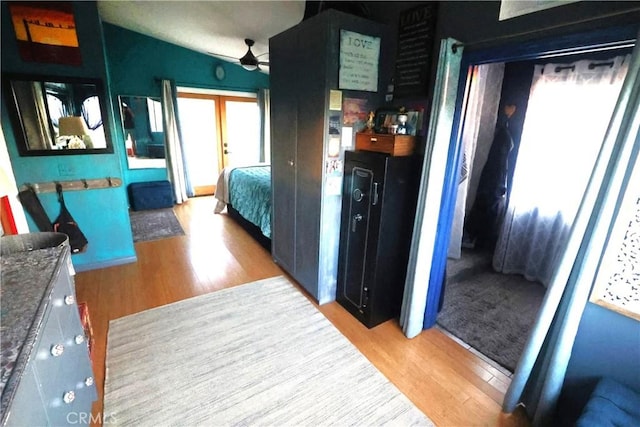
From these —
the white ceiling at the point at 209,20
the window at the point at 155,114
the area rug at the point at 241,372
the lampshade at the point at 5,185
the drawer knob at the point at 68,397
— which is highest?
the white ceiling at the point at 209,20

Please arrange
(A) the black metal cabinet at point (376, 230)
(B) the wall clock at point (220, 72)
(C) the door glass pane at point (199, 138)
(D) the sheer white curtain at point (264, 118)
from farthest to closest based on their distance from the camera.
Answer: (D) the sheer white curtain at point (264, 118), (C) the door glass pane at point (199, 138), (B) the wall clock at point (220, 72), (A) the black metal cabinet at point (376, 230)

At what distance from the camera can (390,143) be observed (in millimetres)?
1857

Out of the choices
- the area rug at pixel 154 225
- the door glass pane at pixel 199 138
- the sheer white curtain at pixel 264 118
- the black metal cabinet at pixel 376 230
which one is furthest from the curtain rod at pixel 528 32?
the door glass pane at pixel 199 138

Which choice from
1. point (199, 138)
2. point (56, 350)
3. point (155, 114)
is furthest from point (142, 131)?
point (56, 350)

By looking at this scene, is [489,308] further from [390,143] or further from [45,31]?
[45,31]

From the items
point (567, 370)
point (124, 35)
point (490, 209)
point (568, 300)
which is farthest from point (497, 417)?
point (124, 35)

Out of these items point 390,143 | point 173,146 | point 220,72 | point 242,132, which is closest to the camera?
point 390,143

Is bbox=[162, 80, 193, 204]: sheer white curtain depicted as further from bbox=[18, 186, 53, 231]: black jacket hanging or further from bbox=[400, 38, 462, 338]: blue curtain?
bbox=[400, 38, 462, 338]: blue curtain

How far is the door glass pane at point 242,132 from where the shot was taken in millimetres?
5883

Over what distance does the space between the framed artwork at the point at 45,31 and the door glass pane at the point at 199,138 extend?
2859 millimetres

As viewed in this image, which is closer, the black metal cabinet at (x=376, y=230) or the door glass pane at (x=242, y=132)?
the black metal cabinet at (x=376, y=230)

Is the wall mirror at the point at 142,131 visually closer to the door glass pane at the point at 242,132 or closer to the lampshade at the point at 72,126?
the door glass pane at the point at 242,132

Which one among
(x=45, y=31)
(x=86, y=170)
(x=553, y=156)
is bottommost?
(x=86, y=170)

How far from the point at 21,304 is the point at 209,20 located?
3563 millimetres
